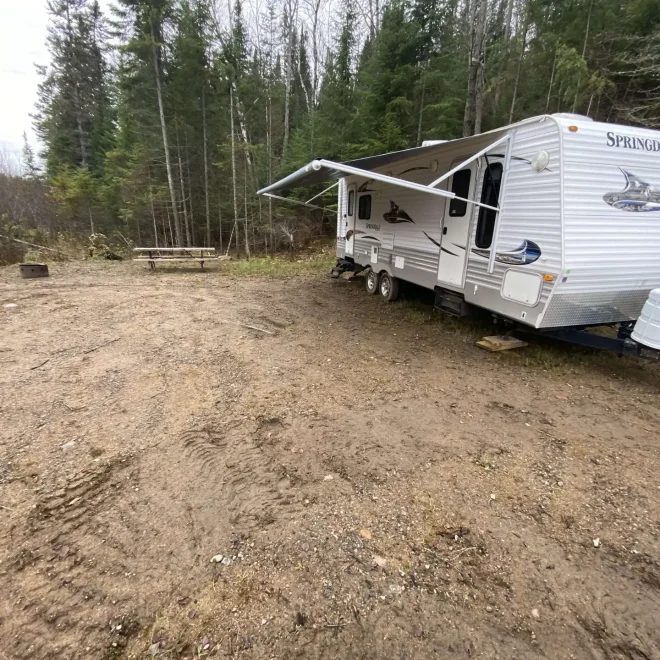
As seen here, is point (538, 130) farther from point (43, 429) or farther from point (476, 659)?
point (43, 429)

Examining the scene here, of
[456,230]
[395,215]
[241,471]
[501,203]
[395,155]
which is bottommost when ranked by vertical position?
[241,471]

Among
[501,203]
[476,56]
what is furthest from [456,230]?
[476,56]

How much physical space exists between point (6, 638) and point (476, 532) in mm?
2352

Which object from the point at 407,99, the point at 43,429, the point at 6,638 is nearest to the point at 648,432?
the point at 6,638

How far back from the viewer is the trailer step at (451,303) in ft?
17.6

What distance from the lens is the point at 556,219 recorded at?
385 cm

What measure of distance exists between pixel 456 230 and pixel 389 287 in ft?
7.72

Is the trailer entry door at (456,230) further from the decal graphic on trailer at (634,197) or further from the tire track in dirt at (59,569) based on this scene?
the tire track in dirt at (59,569)

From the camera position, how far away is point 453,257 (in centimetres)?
543

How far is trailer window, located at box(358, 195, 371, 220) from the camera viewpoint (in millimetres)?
8062

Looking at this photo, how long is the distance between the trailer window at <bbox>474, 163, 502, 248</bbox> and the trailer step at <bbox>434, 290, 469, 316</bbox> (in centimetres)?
84

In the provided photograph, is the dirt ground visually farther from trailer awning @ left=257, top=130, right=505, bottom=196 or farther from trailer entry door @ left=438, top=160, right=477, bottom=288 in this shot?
trailer awning @ left=257, top=130, right=505, bottom=196

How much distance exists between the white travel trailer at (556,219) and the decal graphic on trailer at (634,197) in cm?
1

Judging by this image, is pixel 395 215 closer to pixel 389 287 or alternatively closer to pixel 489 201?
pixel 389 287
